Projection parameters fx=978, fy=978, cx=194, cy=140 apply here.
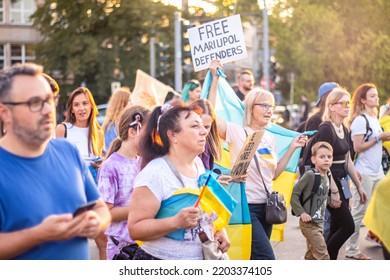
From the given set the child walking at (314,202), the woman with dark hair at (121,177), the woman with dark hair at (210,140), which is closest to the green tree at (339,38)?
the child walking at (314,202)

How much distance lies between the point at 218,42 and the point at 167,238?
515 centimetres

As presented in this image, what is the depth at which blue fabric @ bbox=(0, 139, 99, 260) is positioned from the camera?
385 cm

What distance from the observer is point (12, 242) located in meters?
3.82

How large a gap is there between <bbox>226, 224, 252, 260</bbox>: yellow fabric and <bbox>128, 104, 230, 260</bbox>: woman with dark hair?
Result: 175 cm

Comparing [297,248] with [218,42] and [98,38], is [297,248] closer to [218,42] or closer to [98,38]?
[218,42]

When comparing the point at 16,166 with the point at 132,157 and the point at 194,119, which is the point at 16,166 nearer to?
the point at 194,119

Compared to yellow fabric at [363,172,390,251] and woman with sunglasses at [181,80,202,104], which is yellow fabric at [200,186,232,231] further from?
woman with sunglasses at [181,80,202,104]

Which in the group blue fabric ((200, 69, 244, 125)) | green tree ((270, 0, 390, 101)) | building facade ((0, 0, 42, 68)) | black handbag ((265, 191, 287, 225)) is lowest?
black handbag ((265, 191, 287, 225))

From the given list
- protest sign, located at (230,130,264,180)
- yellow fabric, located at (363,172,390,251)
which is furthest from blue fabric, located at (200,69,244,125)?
yellow fabric, located at (363,172,390,251)

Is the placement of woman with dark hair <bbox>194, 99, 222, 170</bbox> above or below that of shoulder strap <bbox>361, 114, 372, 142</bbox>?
below

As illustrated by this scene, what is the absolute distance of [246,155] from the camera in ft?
22.7

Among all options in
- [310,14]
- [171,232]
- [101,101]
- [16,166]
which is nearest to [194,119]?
[171,232]

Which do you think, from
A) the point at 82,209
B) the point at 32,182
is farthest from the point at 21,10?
→ the point at 82,209
